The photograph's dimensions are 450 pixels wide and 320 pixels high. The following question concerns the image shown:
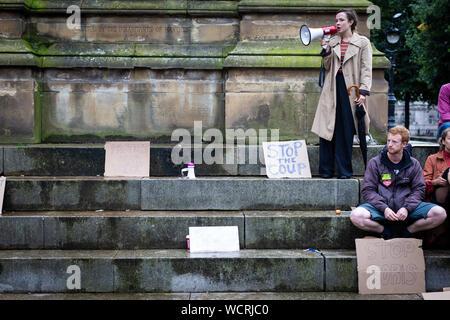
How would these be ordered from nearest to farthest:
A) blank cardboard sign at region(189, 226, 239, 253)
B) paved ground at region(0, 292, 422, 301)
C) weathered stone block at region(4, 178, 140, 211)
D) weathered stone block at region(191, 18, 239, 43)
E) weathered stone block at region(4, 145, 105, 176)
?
paved ground at region(0, 292, 422, 301) < blank cardboard sign at region(189, 226, 239, 253) < weathered stone block at region(4, 178, 140, 211) < weathered stone block at region(4, 145, 105, 176) < weathered stone block at region(191, 18, 239, 43)

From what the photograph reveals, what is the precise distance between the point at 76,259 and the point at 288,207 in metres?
2.52

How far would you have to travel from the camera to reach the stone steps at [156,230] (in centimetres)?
560

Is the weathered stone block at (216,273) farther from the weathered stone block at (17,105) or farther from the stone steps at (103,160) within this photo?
the weathered stone block at (17,105)

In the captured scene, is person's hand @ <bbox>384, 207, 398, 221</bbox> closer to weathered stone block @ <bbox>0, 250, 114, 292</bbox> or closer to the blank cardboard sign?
the blank cardboard sign

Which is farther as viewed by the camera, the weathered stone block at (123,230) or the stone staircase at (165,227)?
the weathered stone block at (123,230)

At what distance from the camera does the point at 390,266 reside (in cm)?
521

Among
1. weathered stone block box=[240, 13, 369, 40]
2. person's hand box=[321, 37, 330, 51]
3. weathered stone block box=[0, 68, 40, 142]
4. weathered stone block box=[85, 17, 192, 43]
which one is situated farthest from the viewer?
weathered stone block box=[85, 17, 192, 43]

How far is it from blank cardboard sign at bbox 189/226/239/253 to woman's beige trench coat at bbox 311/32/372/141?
183 centimetres

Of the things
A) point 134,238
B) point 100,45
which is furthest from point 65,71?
point 134,238

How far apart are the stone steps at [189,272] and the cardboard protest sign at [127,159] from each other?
1.48 m

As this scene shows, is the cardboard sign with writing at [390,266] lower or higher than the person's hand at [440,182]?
lower

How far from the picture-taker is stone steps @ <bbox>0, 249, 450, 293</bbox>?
516 cm

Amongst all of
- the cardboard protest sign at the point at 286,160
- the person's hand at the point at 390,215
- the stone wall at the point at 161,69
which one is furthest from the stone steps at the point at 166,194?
the stone wall at the point at 161,69

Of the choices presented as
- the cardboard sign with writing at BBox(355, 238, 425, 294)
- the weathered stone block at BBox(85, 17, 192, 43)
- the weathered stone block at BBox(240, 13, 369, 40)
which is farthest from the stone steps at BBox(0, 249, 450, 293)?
the weathered stone block at BBox(85, 17, 192, 43)
